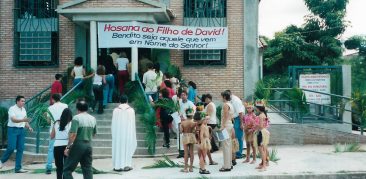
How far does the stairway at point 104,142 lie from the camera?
39.0 ft

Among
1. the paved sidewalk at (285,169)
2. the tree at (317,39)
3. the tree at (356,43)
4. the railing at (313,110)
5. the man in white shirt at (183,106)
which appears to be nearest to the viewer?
the paved sidewalk at (285,169)

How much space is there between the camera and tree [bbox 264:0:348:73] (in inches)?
1132

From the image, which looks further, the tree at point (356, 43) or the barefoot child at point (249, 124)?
the tree at point (356, 43)

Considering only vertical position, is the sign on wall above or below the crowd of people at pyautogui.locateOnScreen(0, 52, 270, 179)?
above

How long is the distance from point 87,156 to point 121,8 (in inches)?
267

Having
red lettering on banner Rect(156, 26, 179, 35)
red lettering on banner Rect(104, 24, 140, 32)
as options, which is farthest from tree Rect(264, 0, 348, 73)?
red lettering on banner Rect(104, 24, 140, 32)

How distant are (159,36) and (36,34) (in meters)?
4.63

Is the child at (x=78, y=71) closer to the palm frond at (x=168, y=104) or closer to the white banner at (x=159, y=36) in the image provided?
the white banner at (x=159, y=36)

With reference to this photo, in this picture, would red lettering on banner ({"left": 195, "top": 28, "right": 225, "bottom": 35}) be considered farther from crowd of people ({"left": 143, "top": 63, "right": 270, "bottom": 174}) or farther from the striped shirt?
the striped shirt

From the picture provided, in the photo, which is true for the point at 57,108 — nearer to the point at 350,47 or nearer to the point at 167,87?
the point at 167,87

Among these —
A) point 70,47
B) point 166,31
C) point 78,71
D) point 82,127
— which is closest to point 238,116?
point 82,127

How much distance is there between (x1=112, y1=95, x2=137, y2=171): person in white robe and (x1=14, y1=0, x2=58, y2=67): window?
6.84 metres

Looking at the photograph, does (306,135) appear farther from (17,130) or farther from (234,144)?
(17,130)

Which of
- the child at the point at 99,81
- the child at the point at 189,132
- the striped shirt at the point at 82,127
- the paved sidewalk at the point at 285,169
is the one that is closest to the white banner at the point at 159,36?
the child at the point at 99,81
